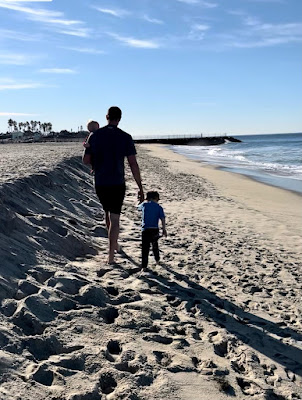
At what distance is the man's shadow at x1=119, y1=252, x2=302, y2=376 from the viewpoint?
3548 mm

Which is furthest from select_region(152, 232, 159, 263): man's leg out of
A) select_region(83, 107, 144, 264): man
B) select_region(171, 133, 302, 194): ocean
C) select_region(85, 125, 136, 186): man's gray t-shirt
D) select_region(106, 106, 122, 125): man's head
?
select_region(171, 133, 302, 194): ocean

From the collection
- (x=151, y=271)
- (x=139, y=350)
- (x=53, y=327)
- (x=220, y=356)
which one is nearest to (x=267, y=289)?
(x=151, y=271)

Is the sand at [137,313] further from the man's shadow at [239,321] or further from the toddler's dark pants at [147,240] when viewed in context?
the toddler's dark pants at [147,240]

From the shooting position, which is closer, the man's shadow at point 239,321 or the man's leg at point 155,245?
the man's shadow at point 239,321

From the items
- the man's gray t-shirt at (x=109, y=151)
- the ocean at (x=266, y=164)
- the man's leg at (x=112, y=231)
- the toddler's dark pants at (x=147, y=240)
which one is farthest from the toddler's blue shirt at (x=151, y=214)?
the ocean at (x=266, y=164)

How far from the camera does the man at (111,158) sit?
497cm

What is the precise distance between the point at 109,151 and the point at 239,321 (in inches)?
93.1

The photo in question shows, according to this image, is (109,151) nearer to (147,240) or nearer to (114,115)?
(114,115)

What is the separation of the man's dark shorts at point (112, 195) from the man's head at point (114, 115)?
0.76 m

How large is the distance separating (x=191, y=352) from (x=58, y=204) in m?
4.82

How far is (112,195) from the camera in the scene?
5.11 m

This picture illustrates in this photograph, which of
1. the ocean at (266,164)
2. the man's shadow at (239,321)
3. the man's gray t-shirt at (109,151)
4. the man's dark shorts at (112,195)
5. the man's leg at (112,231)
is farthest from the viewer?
the ocean at (266,164)

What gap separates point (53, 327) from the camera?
3.38m

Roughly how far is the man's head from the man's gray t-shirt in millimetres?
69
